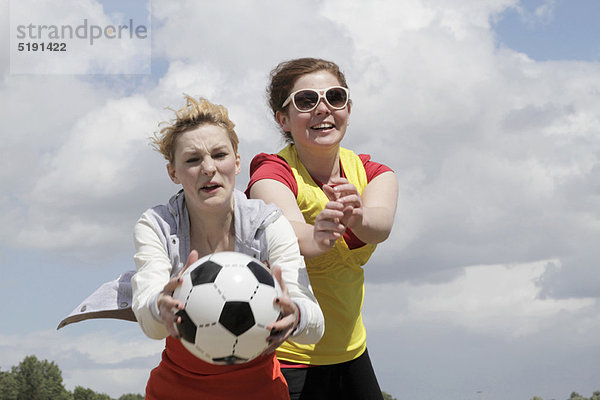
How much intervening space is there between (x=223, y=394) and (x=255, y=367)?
0.32 metres

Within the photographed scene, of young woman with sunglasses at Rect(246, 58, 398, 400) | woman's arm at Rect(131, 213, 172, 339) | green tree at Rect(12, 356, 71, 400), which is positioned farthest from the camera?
green tree at Rect(12, 356, 71, 400)

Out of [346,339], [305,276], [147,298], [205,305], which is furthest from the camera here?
[346,339]

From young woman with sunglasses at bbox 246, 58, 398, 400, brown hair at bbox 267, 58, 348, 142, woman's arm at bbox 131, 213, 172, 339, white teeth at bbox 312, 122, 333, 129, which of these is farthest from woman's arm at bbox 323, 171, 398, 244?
woman's arm at bbox 131, 213, 172, 339

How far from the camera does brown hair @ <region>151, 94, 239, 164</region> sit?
5957 mm

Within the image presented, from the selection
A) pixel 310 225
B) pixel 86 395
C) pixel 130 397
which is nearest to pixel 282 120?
pixel 310 225

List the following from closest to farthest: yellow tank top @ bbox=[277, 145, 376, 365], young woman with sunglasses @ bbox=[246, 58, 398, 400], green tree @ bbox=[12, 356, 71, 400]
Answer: young woman with sunglasses @ bbox=[246, 58, 398, 400] → yellow tank top @ bbox=[277, 145, 376, 365] → green tree @ bbox=[12, 356, 71, 400]

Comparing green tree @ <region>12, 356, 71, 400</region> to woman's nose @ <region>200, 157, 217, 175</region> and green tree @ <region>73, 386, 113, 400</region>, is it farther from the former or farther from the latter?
woman's nose @ <region>200, 157, 217, 175</region>

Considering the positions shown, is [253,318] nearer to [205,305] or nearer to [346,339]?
[205,305]

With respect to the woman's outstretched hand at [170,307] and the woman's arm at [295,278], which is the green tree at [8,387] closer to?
the woman's arm at [295,278]

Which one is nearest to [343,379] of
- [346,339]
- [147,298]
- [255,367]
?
[346,339]

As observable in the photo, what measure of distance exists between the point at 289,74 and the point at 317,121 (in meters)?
0.67

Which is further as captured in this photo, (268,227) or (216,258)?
(268,227)

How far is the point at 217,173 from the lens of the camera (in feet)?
18.7

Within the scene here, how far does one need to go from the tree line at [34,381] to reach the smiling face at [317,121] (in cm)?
7757
